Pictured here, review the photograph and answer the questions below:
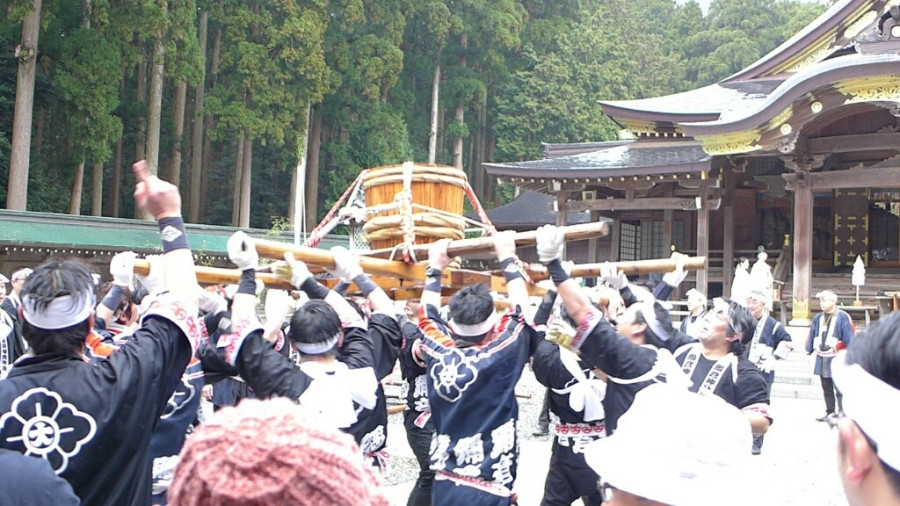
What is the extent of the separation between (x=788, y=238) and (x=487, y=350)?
1711cm

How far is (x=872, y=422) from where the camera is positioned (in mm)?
1357

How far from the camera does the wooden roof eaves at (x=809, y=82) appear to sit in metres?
14.0

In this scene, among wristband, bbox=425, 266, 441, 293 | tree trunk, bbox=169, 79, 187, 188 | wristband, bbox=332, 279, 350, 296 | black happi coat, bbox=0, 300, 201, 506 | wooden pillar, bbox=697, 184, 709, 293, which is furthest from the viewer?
tree trunk, bbox=169, 79, 187, 188

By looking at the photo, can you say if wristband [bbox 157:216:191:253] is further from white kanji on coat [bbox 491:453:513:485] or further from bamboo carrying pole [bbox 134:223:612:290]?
white kanji on coat [bbox 491:453:513:485]

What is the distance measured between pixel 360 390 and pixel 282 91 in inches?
840

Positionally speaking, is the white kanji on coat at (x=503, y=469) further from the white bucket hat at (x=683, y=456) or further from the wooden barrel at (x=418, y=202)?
the white bucket hat at (x=683, y=456)

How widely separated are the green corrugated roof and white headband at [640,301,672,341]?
614 inches

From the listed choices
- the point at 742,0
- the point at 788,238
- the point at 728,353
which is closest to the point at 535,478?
the point at 728,353

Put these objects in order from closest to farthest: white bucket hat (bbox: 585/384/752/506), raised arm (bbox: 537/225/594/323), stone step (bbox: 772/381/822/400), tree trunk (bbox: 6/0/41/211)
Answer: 1. white bucket hat (bbox: 585/384/752/506)
2. raised arm (bbox: 537/225/594/323)
3. stone step (bbox: 772/381/822/400)
4. tree trunk (bbox: 6/0/41/211)

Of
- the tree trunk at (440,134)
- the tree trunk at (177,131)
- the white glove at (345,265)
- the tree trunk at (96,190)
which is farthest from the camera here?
the tree trunk at (440,134)

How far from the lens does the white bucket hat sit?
178 cm

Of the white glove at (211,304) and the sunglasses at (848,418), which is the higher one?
the white glove at (211,304)

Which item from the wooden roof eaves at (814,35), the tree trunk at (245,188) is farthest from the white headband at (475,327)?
the tree trunk at (245,188)

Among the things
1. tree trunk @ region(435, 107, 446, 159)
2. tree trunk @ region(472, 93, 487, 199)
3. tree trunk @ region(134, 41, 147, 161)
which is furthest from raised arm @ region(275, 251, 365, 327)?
tree trunk @ region(472, 93, 487, 199)
